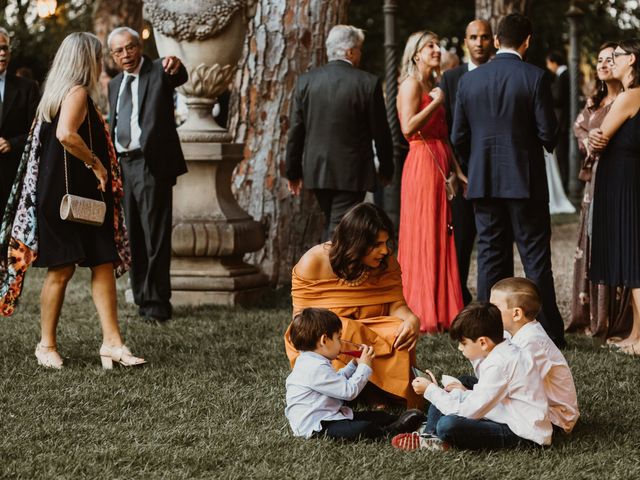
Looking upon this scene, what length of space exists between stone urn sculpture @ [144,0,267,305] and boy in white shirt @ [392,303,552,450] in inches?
164

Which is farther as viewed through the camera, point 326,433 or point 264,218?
point 264,218

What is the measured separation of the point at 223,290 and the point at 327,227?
3.05 feet

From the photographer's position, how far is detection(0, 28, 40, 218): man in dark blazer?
7.58m

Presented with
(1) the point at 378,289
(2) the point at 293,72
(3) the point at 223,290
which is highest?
(2) the point at 293,72

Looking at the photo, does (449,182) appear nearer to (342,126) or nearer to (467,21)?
(342,126)

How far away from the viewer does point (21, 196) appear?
613 centimetres

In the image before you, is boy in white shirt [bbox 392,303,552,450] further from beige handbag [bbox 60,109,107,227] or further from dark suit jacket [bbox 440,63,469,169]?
dark suit jacket [bbox 440,63,469,169]

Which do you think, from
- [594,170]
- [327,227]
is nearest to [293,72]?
[327,227]

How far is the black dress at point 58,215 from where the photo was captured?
6.03 m

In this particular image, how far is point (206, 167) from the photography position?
8656mm

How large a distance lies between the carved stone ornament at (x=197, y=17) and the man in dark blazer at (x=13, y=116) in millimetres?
1353

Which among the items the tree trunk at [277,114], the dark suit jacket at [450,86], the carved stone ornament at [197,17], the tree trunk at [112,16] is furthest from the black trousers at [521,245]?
the tree trunk at [112,16]

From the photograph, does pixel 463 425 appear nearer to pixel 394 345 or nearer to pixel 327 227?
pixel 394 345

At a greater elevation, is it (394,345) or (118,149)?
(118,149)
